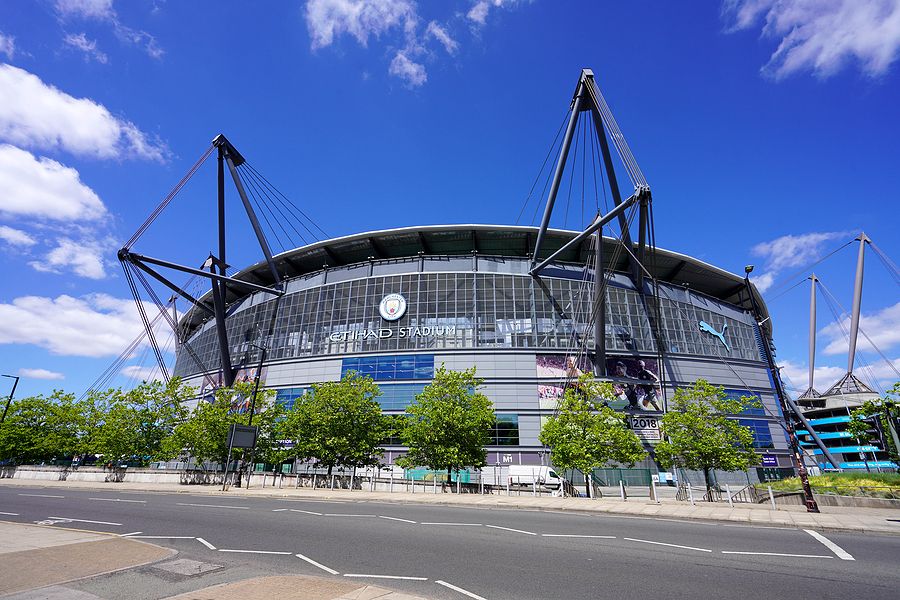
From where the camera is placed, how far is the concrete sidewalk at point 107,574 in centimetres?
627

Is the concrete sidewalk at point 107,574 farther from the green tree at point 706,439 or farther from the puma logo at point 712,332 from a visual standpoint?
the puma logo at point 712,332

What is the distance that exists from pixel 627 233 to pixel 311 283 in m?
43.2

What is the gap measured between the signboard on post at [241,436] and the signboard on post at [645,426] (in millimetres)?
41115

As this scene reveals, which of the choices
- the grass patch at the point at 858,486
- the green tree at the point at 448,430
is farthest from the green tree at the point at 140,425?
the grass patch at the point at 858,486

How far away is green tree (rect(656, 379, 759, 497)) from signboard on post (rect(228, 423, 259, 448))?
30880mm

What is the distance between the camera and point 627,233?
4891 cm

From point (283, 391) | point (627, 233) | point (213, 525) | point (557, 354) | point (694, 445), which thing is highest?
point (627, 233)

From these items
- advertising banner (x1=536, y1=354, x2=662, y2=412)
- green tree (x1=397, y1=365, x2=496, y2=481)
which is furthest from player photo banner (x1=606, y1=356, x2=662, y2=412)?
green tree (x1=397, y1=365, x2=496, y2=481)

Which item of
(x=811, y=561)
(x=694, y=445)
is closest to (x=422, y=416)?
(x=694, y=445)

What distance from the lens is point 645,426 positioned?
5284 centimetres

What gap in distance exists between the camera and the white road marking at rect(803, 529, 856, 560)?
1012cm

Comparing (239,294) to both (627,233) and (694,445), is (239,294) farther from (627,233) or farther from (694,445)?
(694,445)

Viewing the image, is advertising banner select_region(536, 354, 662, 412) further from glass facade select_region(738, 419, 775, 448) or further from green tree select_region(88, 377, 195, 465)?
green tree select_region(88, 377, 195, 465)

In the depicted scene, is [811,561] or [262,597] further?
[811,561]
